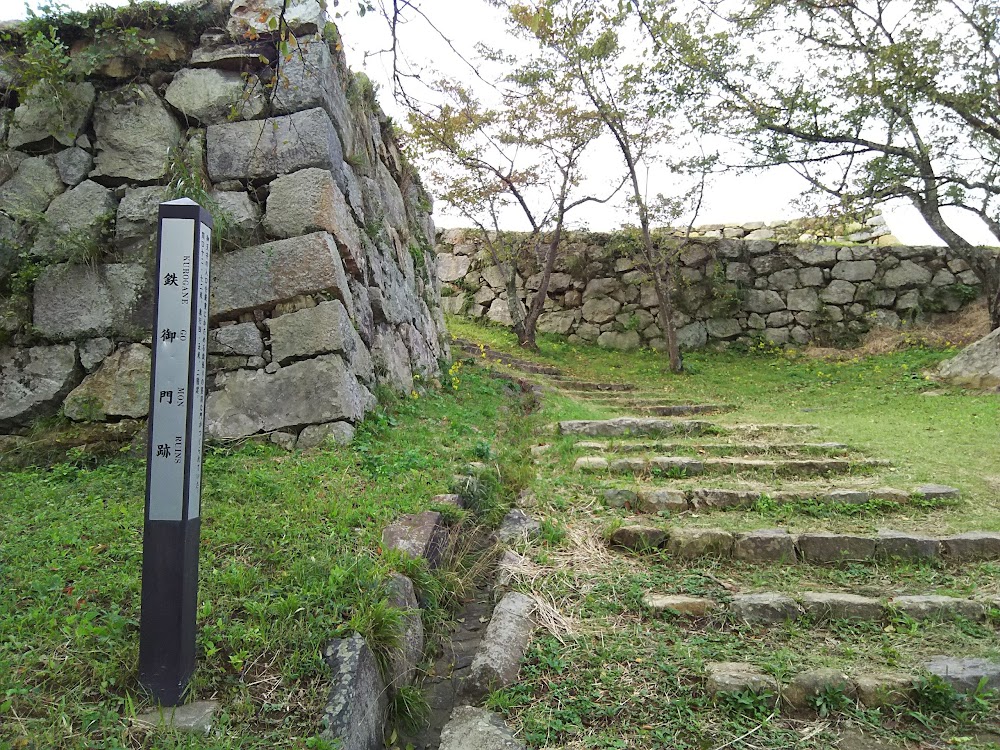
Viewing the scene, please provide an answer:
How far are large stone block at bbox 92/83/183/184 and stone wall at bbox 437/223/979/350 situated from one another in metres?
7.84

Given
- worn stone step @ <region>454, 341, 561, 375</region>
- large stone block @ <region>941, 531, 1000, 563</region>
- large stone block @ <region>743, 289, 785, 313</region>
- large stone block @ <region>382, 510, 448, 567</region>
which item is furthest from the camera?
large stone block @ <region>743, 289, 785, 313</region>

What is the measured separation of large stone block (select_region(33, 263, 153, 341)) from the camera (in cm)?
497

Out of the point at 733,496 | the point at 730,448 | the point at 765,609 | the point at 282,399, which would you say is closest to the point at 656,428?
the point at 730,448

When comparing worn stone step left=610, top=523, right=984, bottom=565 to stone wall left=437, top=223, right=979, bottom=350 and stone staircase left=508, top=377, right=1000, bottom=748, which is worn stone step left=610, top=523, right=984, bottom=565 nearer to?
stone staircase left=508, top=377, right=1000, bottom=748

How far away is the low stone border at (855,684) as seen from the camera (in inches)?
99.0

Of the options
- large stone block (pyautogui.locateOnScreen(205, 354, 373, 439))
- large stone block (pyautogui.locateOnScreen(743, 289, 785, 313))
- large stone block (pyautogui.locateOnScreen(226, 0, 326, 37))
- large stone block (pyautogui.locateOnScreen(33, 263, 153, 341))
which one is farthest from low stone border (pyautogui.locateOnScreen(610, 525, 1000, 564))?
large stone block (pyautogui.locateOnScreen(743, 289, 785, 313))

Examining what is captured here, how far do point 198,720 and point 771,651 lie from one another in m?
2.29

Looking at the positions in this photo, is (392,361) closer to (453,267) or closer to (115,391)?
(115,391)

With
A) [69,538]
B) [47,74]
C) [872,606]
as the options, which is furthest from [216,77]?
[872,606]

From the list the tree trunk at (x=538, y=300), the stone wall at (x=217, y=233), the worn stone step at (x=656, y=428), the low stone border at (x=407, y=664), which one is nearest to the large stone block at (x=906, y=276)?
the tree trunk at (x=538, y=300)

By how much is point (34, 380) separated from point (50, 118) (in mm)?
2144

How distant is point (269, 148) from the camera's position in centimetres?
534

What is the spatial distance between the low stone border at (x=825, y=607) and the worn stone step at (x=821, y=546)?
0.44 metres

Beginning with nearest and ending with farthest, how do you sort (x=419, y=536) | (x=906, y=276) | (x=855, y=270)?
(x=419, y=536), (x=906, y=276), (x=855, y=270)
